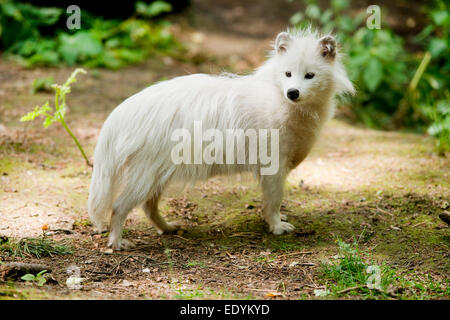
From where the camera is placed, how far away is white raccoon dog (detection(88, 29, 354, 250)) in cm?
347

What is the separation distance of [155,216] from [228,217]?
0.69 metres

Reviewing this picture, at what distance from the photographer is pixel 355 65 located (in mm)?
7180

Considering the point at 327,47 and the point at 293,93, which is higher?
the point at 327,47

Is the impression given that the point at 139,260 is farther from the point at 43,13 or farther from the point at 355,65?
the point at 43,13

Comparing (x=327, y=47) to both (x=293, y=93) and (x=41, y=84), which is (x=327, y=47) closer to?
(x=293, y=93)

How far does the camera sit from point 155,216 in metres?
3.89

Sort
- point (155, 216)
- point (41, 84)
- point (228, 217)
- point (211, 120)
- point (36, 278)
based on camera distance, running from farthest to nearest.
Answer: point (41, 84) < point (228, 217) < point (155, 216) < point (211, 120) < point (36, 278)

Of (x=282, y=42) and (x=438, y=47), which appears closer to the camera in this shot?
(x=282, y=42)

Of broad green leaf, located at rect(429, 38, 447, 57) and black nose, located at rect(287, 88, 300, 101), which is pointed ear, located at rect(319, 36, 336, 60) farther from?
broad green leaf, located at rect(429, 38, 447, 57)

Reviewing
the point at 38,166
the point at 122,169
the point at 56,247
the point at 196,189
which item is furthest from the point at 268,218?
the point at 38,166

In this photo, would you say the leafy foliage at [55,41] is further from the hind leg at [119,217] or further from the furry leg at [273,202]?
the furry leg at [273,202]

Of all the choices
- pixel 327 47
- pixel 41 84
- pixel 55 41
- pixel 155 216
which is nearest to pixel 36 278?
pixel 155 216

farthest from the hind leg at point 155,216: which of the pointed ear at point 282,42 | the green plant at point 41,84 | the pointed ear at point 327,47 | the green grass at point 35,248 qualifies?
the green plant at point 41,84

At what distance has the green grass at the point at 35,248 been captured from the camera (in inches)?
126
